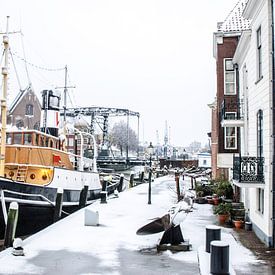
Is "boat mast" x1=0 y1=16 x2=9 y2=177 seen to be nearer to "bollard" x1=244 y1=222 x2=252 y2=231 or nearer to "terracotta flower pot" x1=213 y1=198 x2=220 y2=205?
"bollard" x1=244 y1=222 x2=252 y2=231

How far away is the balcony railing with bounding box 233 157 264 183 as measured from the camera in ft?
33.9

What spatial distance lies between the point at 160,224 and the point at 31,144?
31.6ft

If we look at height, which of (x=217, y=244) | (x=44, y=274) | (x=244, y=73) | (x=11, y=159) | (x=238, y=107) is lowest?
(x=44, y=274)

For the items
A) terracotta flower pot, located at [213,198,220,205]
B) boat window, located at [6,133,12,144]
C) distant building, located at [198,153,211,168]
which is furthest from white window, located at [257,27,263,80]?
distant building, located at [198,153,211,168]

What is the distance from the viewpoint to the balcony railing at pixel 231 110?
15754 millimetres

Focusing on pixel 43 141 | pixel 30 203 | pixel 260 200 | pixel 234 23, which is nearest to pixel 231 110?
pixel 234 23

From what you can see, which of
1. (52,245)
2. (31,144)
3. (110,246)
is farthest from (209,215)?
(31,144)

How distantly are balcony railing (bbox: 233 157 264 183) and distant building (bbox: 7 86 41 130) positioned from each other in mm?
46368

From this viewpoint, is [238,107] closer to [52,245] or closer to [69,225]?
[69,225]

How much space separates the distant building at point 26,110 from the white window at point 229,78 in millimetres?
40019

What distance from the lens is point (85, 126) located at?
6153 centimetres

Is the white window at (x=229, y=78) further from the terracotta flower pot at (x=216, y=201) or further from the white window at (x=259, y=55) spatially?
the white window at (x=259, y=55)

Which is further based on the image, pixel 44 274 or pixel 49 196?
pixel 49 196

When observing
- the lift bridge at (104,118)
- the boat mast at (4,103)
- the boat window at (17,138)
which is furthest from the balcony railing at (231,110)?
the lift bridge at (104,118)
